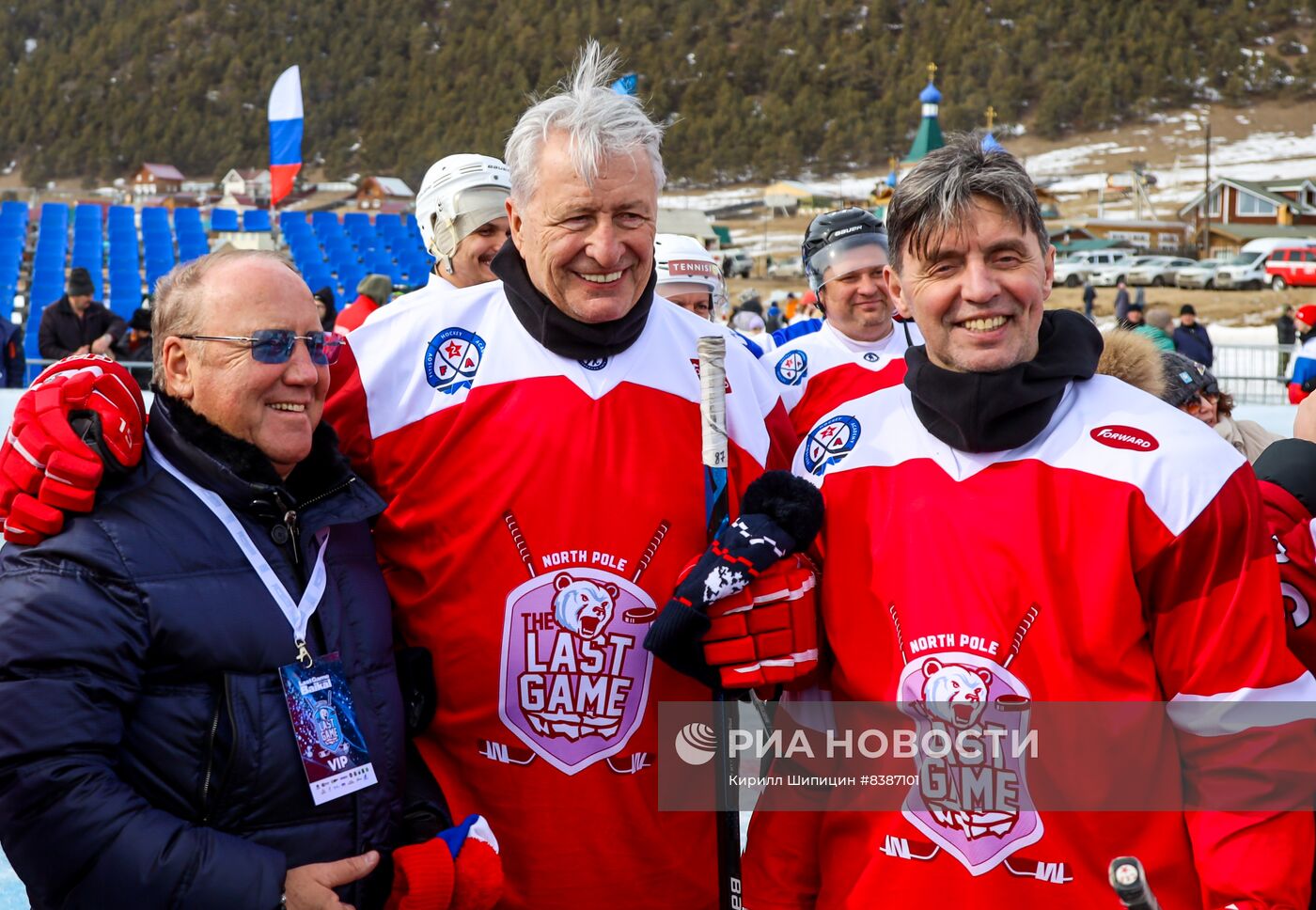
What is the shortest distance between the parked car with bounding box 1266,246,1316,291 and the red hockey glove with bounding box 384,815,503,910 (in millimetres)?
40857

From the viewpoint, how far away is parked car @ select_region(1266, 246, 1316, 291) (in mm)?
38938

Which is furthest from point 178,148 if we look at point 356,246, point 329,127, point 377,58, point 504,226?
point 504,226

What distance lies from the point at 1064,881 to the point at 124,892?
4.58ft

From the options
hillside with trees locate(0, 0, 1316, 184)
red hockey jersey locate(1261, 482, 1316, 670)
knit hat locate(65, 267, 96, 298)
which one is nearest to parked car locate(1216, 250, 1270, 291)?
knit hat locate(65, 267, 96, 298)

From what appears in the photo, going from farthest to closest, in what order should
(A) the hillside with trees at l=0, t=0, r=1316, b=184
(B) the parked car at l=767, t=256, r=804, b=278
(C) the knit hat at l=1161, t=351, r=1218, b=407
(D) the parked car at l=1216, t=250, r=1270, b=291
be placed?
(A) the hillside with trees at l=0, t=0, r=1316, b=184, (B) the parked car at l=767, t=256, r=804, b=278, (D) the parked car at l=1216, t=250, r=1270, b=291, (C) the knit hat at l=1161, t=351, r=1218, b=407

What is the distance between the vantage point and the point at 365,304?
709 cm

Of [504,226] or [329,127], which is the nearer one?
[504,226]

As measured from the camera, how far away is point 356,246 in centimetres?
3956

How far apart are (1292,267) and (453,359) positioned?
1621 inches

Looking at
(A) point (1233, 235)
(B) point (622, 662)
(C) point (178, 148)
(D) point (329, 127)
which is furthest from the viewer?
(D) point (329, 127)

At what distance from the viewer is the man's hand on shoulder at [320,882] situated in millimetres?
2127

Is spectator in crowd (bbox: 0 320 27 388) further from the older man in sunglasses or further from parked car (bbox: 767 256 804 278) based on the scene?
parked car (bbox: 767 256 804 278)

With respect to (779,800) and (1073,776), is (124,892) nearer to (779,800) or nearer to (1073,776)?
(779,800)

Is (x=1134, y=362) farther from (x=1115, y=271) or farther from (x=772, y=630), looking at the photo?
(x=1115, y=271)
